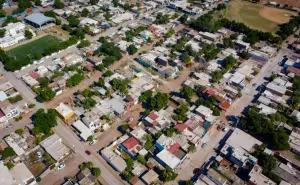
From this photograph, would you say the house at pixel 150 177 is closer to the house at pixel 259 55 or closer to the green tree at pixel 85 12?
the house at pixel 259 55

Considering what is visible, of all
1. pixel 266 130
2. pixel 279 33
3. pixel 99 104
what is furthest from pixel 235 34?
pixel 99 104

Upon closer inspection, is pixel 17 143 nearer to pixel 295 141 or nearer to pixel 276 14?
pixel 295 141

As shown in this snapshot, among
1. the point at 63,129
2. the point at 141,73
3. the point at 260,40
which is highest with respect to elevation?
the point at 260,40

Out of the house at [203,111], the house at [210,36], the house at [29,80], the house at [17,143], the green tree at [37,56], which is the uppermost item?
the house at [210,36]

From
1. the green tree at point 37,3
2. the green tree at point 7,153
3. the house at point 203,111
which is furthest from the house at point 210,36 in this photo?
the green tree at point 37,3

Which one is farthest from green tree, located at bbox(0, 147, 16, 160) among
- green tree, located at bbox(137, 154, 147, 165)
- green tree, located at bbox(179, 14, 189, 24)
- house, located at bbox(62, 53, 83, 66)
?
green tree, located at bbox(179, 14, 189, 24)

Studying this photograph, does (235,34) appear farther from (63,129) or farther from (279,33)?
(63,129)

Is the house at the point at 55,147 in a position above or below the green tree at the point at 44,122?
below
